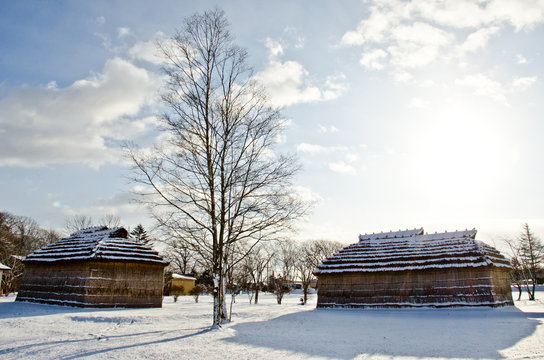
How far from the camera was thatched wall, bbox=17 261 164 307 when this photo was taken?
2134 cm

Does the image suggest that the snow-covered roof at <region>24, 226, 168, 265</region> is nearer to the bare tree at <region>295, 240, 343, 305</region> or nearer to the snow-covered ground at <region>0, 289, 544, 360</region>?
the snow-covered ground at <region>0, 289, 544, 360</region>

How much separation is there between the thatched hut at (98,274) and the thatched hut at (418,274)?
11414 millimetres

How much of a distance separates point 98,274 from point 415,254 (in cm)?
1996

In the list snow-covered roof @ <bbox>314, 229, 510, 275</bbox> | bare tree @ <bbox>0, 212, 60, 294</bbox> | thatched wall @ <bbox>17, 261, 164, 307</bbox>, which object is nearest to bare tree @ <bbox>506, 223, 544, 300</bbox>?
snow-covered roof @ <bbox>314, 229, 510, 275</bbox>

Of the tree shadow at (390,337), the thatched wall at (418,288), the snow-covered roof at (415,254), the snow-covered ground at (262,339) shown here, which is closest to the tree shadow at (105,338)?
the snow-covered ground at (262,339)

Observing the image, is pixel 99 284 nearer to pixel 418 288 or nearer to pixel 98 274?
pixel 98 274

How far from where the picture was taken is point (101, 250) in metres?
22.0

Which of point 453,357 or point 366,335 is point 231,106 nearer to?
point 366,335

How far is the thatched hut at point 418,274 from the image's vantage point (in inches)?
812

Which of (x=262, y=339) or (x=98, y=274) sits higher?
(x=98, y=274)

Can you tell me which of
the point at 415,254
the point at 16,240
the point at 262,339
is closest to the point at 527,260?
the point at 415,254

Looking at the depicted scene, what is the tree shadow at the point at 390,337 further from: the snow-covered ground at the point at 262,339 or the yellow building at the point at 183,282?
the yellow building at the point at 183,282

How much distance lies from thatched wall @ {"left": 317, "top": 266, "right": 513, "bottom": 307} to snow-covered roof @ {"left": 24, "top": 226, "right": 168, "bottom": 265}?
11756mm

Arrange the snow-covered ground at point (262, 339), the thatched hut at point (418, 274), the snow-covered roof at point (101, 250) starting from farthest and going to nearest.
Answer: the snow-covered roof at point (101, 250) → the thatched hut at point (418, 274) → the snow-covered ground at point (262, 339)
